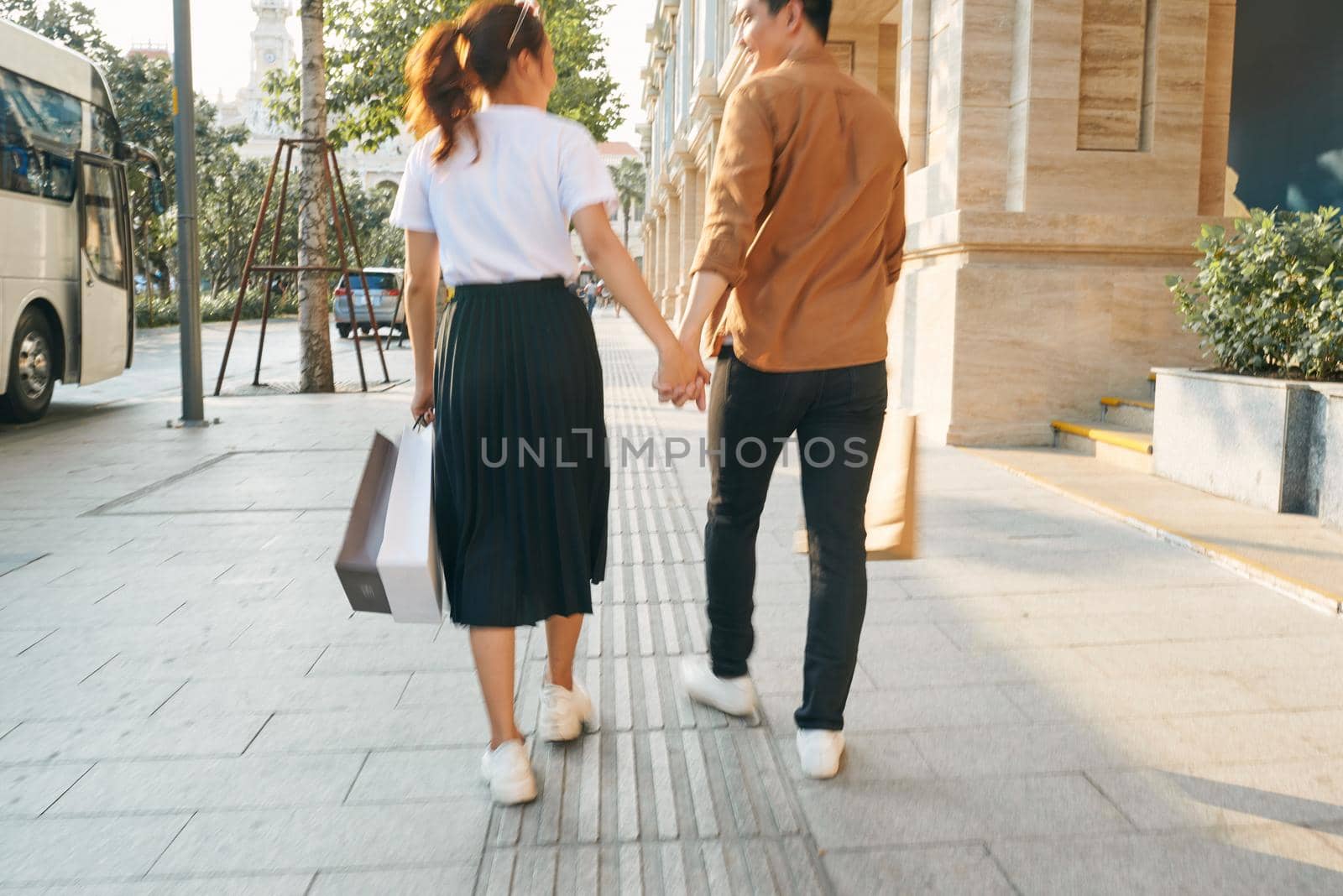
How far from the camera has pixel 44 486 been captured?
7.33 m

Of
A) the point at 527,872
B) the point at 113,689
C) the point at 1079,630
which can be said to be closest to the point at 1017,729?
the point at 1079,630

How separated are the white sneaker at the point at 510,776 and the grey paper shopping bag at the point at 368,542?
45 cm

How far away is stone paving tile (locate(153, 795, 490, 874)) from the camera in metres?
2.43

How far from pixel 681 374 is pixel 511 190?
55 cm

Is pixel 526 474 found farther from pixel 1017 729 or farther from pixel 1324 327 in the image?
pixel 1324 327

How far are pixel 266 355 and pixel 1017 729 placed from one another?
21408 mm

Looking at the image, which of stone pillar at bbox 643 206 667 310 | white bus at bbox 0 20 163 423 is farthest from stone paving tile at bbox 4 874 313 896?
stone pillar at bbox 643 206 667 310

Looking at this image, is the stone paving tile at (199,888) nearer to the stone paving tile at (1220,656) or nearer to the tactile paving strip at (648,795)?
the tactile paving strip at (648,795)

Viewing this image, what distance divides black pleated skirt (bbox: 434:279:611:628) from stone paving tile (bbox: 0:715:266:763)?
891 mm

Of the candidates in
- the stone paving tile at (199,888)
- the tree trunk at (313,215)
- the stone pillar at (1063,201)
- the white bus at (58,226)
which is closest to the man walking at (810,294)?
the stone paving tile at (199,888)

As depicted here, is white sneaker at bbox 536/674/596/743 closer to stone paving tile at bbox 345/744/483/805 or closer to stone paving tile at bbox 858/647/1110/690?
stone paving tile at bbox 345/744/483/805

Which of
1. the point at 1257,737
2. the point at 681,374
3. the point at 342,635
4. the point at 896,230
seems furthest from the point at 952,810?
the point at 342,635

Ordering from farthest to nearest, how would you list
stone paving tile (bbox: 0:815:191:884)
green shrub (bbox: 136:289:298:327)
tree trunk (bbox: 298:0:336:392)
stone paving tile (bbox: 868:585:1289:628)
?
1. green shrub (bbox: 136:289:298:327)
2. tree trunk (bbox: 298:0:336:392)
3. stone paving tile (bbox: 868:585:1289:628)
4. stone paving tile (bbox: 0:815:191:884)

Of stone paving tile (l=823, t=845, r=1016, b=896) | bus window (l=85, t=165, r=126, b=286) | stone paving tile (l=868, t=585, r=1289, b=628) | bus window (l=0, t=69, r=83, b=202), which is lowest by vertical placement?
stone paving tile (l=823, t=845, r=1016, b=896)
